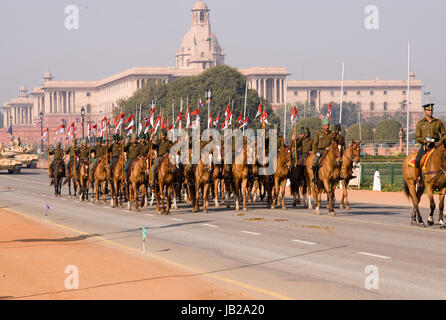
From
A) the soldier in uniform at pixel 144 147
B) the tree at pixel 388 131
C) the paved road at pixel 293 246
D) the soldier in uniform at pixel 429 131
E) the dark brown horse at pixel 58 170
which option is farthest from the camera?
the tree at pixel 388 131

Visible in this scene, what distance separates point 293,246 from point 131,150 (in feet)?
44.3

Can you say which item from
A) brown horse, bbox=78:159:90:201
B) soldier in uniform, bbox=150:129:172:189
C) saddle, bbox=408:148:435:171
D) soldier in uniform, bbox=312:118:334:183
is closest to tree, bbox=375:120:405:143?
brown horse, bbox=78:159:90:201

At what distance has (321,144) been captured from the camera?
26328mm

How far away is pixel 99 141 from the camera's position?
3625 cm

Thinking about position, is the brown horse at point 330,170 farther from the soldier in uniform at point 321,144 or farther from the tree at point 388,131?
the tree at point 388,131

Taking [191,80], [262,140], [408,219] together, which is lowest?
[408,219]

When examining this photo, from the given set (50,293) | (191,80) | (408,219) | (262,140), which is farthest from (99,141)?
(191,80)

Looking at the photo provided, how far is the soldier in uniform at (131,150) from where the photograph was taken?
3028 centimetres

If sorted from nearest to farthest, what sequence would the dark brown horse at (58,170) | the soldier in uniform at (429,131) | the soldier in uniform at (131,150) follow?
the soldier in uniform at (429,131) → the soldier in uniform at (131,150) → the dark brown horse at (58,170)

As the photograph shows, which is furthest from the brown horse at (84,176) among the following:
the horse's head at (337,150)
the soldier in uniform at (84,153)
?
the horse's head at (337,150)

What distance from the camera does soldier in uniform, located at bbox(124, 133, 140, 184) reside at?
30.3 metres

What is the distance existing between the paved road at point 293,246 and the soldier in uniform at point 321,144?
1.51 m

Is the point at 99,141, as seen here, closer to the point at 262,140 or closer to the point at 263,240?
the point at 262,140
